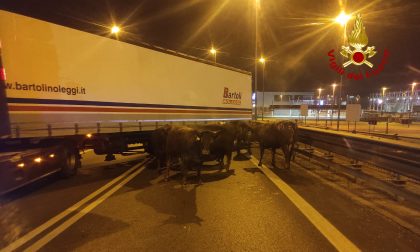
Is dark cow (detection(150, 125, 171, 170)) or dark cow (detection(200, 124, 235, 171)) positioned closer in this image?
dark cow (detection(200, 124, 235, 171))

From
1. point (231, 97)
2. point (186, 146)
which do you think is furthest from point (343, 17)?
point (186, 146)

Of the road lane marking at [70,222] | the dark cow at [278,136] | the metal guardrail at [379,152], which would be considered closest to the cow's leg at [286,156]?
the dark cow at [278,136]

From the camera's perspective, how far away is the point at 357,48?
17797 millimetres

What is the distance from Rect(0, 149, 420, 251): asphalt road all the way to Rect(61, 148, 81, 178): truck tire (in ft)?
1.50

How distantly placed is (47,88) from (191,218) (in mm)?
4984

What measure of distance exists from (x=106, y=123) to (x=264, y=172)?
5034 mm

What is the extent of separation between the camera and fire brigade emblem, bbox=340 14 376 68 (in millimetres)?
17406

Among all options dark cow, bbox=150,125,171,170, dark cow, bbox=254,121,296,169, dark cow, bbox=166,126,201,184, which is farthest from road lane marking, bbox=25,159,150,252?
dark cow, bbox=254,121,296,169

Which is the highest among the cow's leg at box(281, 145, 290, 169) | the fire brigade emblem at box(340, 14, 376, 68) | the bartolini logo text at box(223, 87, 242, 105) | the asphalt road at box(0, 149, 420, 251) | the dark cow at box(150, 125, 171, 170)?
the fire brigade emblem at box(340, 14, 376, 68)

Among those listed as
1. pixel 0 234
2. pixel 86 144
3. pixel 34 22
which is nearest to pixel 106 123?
pixel 86 144

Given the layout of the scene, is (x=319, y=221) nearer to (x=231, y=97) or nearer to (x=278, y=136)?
(x=278, y=136)

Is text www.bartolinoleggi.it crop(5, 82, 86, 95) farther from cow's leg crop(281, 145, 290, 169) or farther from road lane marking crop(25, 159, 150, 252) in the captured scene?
cow's leg crop(281, 145, 290, 169)

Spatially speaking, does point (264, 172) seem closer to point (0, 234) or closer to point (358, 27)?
point (0, 234)

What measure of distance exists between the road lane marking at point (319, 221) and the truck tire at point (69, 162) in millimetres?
5917
